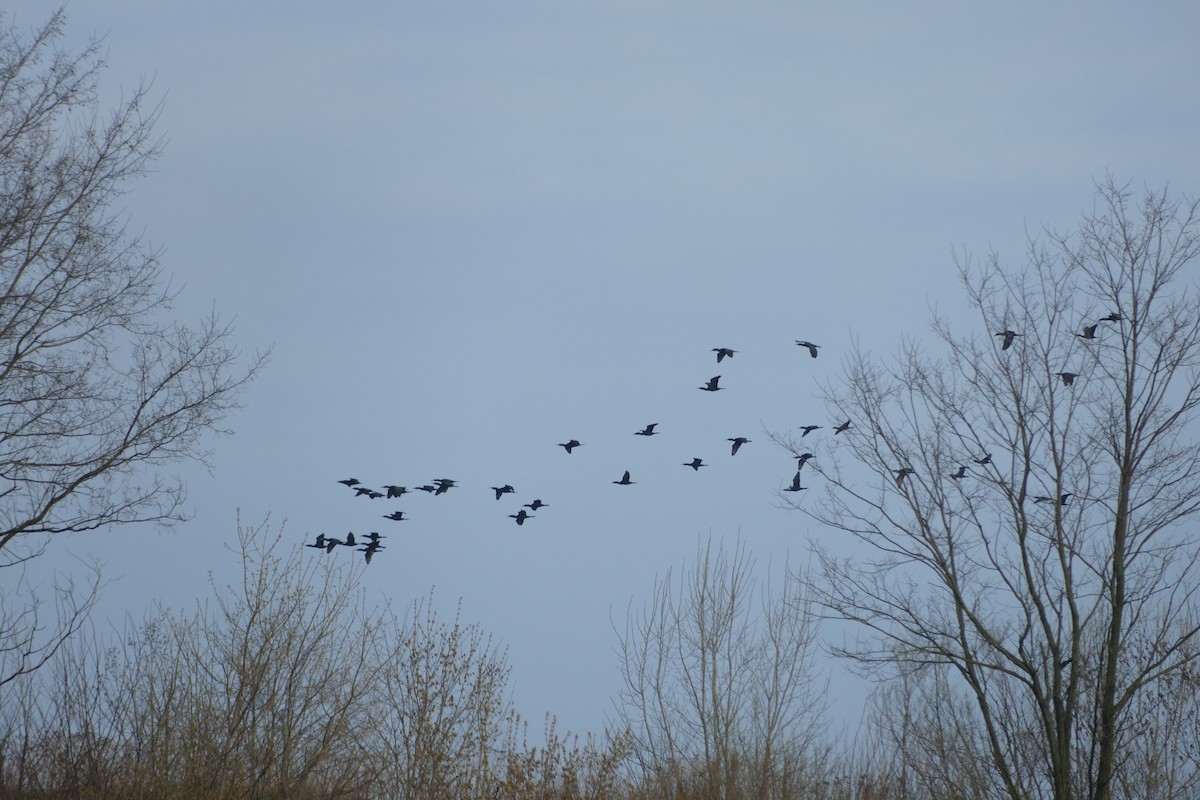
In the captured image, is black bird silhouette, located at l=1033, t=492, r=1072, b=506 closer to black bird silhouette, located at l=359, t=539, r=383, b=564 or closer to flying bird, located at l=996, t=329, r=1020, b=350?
flying bird, located at l=996, t=329, r=1020, b=350

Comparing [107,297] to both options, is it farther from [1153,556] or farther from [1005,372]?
[1153,556]

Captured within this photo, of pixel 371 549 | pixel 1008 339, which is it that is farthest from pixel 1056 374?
pixel 371 549

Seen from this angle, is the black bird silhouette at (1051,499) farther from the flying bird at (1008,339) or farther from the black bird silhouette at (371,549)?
the black bird silhouette at (371,549)

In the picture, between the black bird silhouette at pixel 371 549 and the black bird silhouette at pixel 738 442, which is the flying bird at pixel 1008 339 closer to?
the black bird silhouette at pixel 738 442

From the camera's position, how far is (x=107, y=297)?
12.2 meters

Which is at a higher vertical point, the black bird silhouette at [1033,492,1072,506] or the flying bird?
the flying bird

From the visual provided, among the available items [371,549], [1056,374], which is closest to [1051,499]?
[1056,374]

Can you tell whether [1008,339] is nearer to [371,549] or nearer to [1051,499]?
[1051,499]

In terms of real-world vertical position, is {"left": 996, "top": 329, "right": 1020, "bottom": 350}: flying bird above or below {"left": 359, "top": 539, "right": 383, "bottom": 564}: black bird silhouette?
above

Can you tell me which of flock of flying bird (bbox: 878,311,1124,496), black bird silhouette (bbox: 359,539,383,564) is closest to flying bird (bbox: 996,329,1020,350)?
flock of flying bird (bbox: 878,311,1124,496)

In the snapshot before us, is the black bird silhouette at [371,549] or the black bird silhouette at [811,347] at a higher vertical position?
the black bird silhouette at [811,347]

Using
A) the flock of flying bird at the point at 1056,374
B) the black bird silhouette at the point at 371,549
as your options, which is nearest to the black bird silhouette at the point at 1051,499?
the flock of flying bird at the point at 1056,374

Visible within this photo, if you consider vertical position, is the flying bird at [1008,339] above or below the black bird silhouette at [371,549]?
above

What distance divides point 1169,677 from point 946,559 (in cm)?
399
